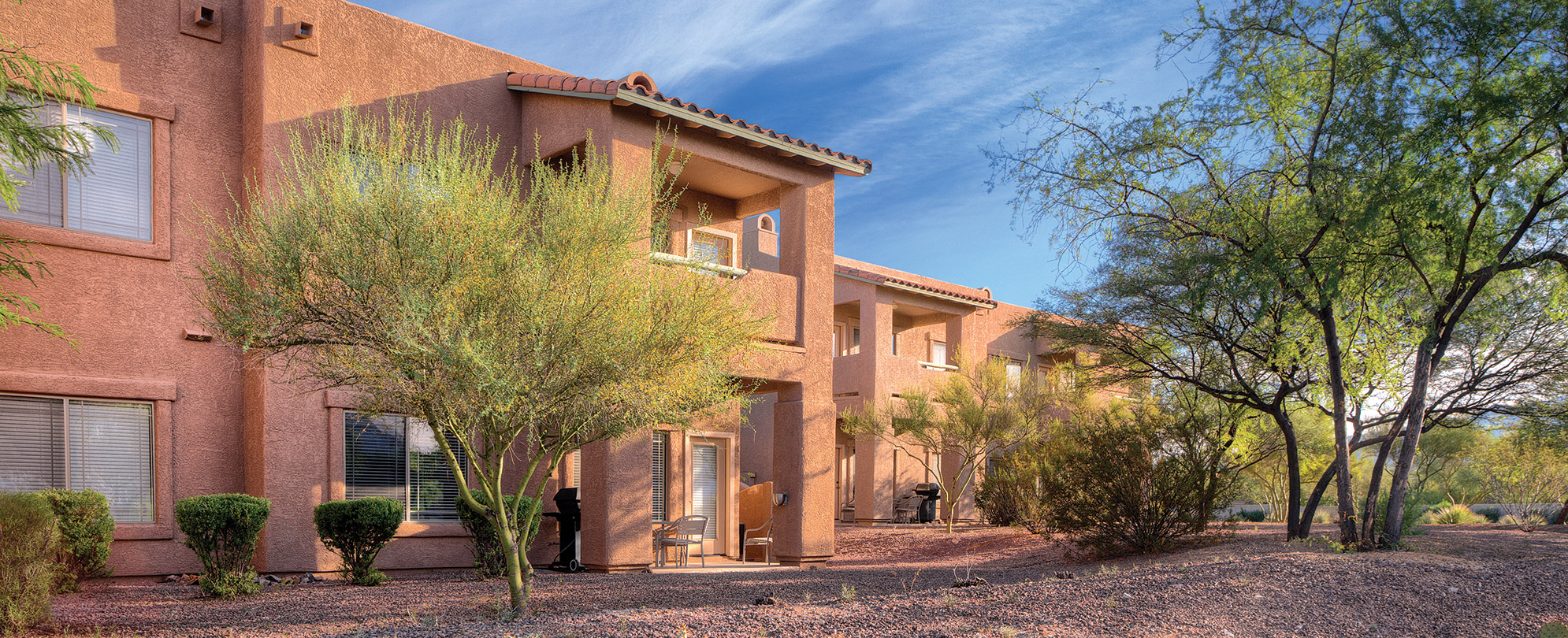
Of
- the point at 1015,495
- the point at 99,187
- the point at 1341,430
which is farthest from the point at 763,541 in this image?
the point at 99,187

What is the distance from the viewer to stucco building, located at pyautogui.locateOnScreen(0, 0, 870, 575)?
1070 centimetres

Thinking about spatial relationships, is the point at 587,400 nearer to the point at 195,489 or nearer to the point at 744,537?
the point at 195,489

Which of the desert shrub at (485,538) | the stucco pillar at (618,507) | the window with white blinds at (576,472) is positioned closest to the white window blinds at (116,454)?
the desert shrub at (485,538)

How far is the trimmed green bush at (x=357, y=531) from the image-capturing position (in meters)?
11.0

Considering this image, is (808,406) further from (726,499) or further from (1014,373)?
(1014,373)

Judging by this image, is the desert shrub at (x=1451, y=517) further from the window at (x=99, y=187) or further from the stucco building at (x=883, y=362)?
the window at (x=99, y=187)

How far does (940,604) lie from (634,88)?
742 centimetres

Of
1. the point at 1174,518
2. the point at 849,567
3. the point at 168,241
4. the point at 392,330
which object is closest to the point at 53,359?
the point at 168,241

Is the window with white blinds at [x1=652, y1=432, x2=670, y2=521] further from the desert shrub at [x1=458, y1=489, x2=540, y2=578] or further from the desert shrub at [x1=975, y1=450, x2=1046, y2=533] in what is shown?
the desert shrub at [x1=975, y1=450, x2=1046, y2=533]

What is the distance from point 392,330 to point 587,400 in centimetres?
150

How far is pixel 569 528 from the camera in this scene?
504 inches

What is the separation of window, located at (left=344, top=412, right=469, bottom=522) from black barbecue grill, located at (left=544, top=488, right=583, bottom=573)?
1.30 metres

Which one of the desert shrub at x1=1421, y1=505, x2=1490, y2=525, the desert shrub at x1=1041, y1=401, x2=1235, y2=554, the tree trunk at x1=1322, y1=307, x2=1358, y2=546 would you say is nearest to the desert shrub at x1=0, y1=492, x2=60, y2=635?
the desert shrub at x1=1041, y1=401, x2=1235, y2=554

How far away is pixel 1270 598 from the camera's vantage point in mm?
8773
